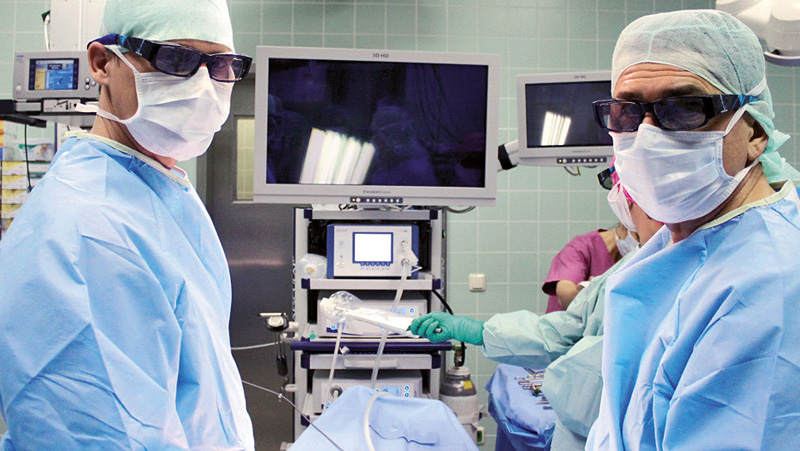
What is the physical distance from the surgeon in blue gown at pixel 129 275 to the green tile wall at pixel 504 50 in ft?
8.25

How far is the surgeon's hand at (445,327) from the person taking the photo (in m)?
1.92

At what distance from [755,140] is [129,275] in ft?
3.12

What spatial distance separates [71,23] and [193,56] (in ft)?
4.32

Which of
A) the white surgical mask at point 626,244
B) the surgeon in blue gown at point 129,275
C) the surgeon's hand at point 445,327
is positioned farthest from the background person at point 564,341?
the surgeon in blue gown at point 129,275

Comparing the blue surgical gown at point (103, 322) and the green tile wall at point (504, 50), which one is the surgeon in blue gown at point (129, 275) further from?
the green tile wall at point (504, 50)

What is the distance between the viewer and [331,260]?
7.03ft

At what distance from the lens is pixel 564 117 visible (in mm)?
2236

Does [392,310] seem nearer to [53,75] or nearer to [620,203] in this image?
[620,203]

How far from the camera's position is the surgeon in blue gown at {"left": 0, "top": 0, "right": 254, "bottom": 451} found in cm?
75

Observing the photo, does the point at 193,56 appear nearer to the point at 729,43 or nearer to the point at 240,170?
the point at 729,43

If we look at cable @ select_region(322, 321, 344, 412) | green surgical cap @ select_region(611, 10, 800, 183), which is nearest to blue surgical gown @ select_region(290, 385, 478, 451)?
cable @ select_region(322, 321, 344, 412)

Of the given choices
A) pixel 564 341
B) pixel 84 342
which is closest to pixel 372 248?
pixel 564 341

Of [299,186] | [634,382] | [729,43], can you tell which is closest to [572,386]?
[634,382]

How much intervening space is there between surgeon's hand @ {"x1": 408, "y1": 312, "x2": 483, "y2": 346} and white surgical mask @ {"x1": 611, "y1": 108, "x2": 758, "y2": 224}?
962 millimetres
